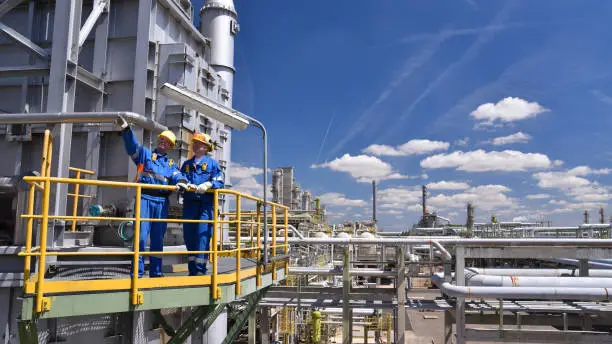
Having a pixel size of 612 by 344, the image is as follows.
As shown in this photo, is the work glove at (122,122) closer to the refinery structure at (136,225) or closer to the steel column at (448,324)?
the refinery structure at (136,225)

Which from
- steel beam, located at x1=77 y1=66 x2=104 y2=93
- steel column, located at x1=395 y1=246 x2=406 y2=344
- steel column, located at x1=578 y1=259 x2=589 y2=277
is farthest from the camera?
steel column, located at x1=578 y1=259 x2=589 y2=277

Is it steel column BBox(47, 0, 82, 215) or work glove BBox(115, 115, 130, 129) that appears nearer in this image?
work glove BBox(115, 115, 130, 129)

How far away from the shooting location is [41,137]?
22.5 feet

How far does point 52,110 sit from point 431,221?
4198 cm

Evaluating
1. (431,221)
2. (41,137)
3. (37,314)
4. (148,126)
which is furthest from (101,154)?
(431,221)

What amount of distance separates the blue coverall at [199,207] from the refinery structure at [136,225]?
207mm

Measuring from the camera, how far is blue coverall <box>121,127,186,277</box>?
480cm

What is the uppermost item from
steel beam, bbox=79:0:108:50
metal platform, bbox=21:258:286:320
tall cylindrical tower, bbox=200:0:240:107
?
tall cylindrical tower, bbox=200:0:240:107

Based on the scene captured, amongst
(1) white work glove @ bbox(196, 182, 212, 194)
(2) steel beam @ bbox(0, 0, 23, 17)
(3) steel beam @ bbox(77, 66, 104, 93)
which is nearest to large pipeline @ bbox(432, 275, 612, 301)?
(1) white work glove @ bbox(196, 182, 212, 194)

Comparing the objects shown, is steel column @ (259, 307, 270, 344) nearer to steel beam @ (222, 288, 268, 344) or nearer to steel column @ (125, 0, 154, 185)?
steel beam @ (222, 288, 268, 344)

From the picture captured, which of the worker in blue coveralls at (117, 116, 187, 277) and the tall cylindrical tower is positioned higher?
the tall cylindrical tower

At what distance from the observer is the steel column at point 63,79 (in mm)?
5770

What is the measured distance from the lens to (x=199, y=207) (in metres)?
4.94

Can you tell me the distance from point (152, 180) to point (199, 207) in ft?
2.30
